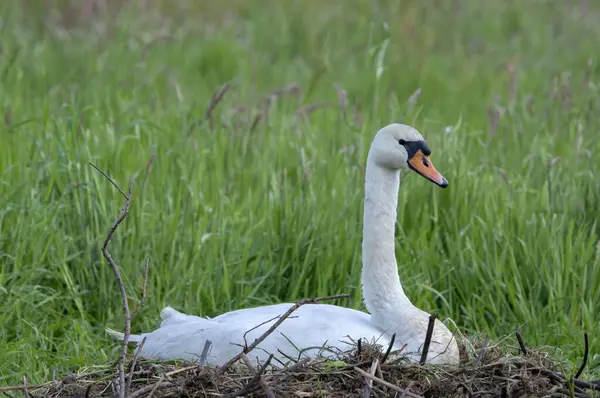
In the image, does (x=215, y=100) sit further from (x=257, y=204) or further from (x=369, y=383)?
(x=369, y=383)

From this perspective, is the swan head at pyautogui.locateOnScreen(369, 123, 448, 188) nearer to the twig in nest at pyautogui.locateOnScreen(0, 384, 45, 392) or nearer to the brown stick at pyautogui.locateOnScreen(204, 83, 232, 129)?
the twig in nest at pyautogui.locateOnScreen(0, 384, 45, 392)

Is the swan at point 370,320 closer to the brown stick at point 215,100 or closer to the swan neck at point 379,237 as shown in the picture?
the swan neck at point 379,237

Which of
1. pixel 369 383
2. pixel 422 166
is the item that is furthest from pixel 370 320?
pixel 369 383

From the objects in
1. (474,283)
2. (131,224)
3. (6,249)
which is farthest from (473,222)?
(6,249)

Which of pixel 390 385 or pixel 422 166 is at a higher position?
pixel 422 166

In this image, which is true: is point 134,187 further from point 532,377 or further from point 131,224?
point 532,377

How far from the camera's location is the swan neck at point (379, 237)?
4480 millimetres

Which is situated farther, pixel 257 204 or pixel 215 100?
pixel 215 100

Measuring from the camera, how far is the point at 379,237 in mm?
4516

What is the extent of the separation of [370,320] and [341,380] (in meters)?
0.75

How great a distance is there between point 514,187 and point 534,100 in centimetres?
215

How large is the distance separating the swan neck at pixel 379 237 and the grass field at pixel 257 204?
0.76 m

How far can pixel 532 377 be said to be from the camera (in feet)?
12.6

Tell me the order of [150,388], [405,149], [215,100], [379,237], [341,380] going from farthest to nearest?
1. [215,100]
2. [379,237]
3. [405,149]
4. [341,380]
5. [150,388]
